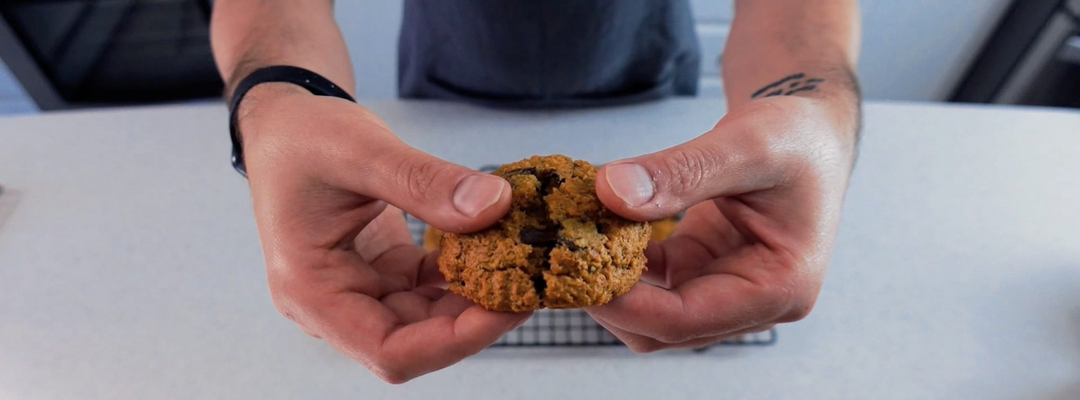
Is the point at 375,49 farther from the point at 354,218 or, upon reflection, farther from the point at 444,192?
the point at 444,192

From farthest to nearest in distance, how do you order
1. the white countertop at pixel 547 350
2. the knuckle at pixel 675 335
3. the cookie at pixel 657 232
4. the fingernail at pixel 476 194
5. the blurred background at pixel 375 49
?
1. the blurred background at pixel 375 49
2. the cookie at pixel 657 232
3. the white countertop at pixel 547 350
4. the knuckle at pixel 675 335
5. the fingernail at pixel 476 194

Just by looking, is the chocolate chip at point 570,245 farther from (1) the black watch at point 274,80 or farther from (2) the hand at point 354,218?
(1) the black watch at point 274,80

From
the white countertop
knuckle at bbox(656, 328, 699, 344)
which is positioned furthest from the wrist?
knuckle at bbox(656, 328, 699, 344)

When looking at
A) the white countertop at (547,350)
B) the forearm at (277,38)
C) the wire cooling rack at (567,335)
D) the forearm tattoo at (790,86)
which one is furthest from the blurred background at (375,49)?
the wire cooling rack at (567,335)

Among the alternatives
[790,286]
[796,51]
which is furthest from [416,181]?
[796,51]

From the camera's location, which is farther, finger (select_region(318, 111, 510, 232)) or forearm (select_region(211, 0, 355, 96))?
forearm (select_region(211, 0, 355, 96))

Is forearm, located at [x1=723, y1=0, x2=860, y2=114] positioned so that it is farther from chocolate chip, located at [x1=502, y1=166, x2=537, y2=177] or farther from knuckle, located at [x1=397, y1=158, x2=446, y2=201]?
knuckle, located at [x1=397, y1=158, x2=446, y2=201]
